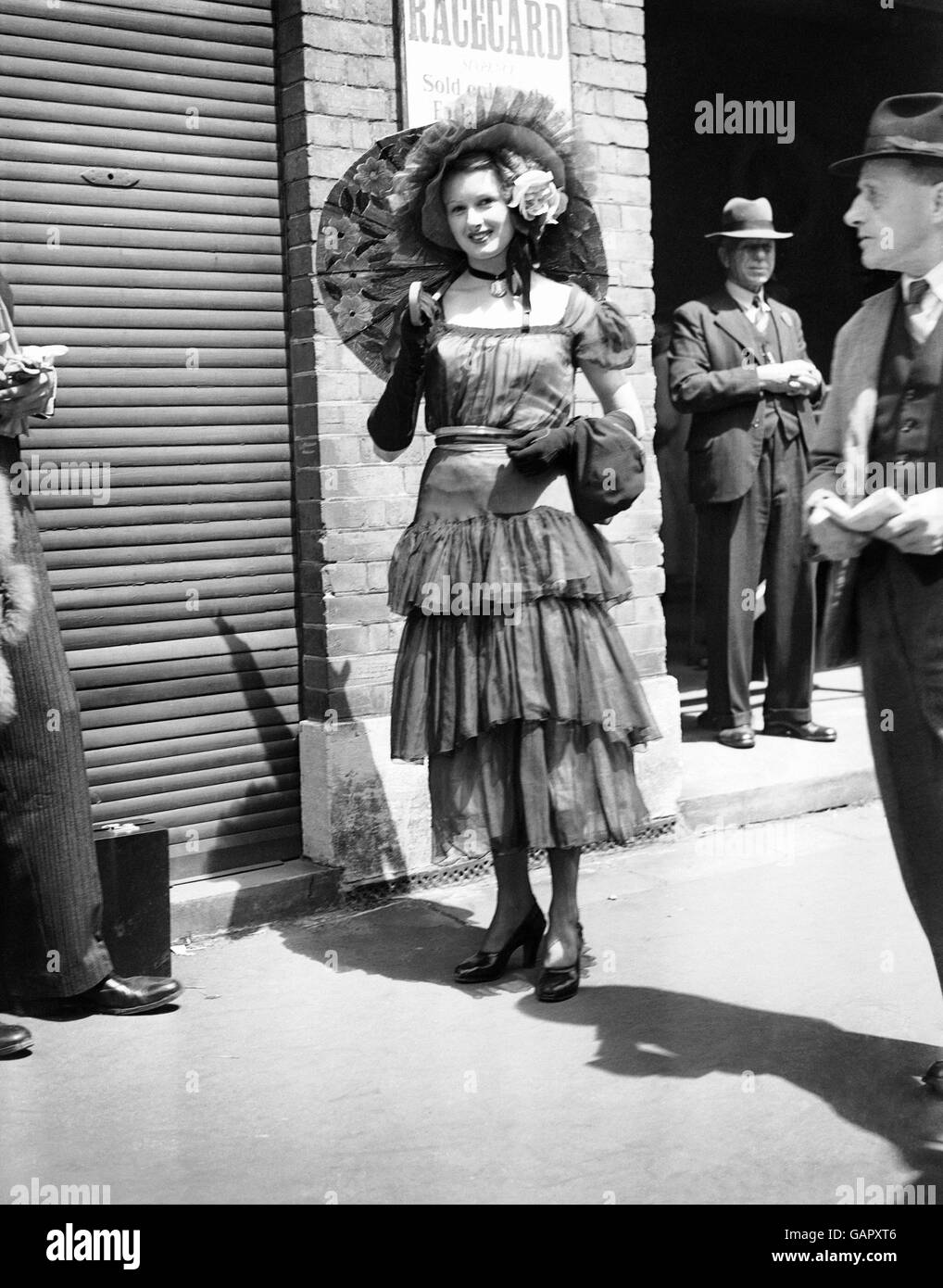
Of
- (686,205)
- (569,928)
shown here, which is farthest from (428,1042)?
(686,205)

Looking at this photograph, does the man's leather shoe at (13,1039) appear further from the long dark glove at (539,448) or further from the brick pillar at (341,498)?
the long dark glove at (539,448)

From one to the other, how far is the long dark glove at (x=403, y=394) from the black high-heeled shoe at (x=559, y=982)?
157 cm

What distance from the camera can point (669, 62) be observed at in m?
9.48

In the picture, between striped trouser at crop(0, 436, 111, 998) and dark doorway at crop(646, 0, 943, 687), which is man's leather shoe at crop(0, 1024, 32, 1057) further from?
dark doorway at crop(646, 0, 943, 687)

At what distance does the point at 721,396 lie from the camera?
6.79 m

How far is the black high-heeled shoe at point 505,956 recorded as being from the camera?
14.5 ft

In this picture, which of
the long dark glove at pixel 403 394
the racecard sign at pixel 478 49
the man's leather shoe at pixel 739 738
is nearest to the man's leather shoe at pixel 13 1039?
the long dark glove at pixel 403 394

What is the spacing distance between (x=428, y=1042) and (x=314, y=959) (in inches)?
32.3

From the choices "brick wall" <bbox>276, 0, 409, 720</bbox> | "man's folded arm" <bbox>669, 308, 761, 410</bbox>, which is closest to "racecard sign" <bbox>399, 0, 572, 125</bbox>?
"brick wall" <bbox>276, 0, 409, 720</bbox>

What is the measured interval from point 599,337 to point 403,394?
1.94 feet

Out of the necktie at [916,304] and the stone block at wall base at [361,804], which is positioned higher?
the necktie at [916,304]

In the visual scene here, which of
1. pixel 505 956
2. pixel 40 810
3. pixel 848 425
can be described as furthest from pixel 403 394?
pixel 505 956

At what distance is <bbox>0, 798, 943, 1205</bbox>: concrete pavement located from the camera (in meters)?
3.19

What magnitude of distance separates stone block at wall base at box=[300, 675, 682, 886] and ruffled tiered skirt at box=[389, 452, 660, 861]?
81 centimetres
